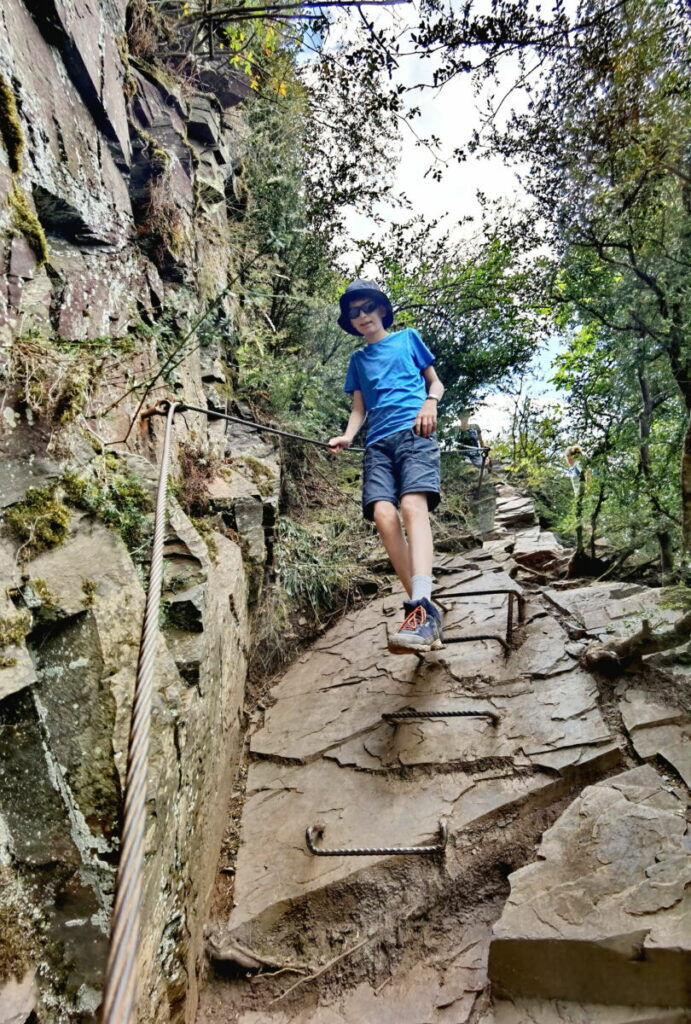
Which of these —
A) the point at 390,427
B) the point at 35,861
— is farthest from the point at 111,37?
the point at 35,861

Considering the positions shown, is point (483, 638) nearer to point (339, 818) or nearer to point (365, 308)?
point (339, 818)

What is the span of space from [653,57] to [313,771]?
6.23 metres

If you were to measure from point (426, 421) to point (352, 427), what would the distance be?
56 cm

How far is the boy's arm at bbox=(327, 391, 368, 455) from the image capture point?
337cm

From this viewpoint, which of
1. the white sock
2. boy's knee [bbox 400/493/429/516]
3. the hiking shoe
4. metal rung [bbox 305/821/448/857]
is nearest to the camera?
metal rung [bbox 305/821/448/857]

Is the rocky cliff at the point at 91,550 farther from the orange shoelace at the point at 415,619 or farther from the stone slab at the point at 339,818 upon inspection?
the orange shoelace at the point at 415,619

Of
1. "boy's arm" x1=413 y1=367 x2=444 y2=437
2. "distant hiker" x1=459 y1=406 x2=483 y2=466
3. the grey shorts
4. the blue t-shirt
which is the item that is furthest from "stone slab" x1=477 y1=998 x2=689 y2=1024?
"distant hiker" x1=459 y1=406 x2=483 y2=466

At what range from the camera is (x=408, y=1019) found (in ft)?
5.94

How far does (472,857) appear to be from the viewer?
2.18m

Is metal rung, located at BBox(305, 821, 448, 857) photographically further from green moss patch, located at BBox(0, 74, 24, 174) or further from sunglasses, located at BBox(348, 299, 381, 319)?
green moss patch, located at BBox(0, 74, 24, 174)

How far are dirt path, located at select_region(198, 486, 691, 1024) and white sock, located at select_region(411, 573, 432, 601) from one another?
1.87 ft

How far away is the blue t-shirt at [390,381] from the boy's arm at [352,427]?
5 cm

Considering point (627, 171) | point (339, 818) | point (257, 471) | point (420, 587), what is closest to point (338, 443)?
point (420, 587)

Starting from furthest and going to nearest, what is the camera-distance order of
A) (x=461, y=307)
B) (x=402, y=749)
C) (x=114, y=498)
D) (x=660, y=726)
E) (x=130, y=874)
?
1. (x=461, y=307)
2. (x=402, y=749)
3. (x=660, y=726)
4. (x=114, y=498)
5. (x=130, y=874)
